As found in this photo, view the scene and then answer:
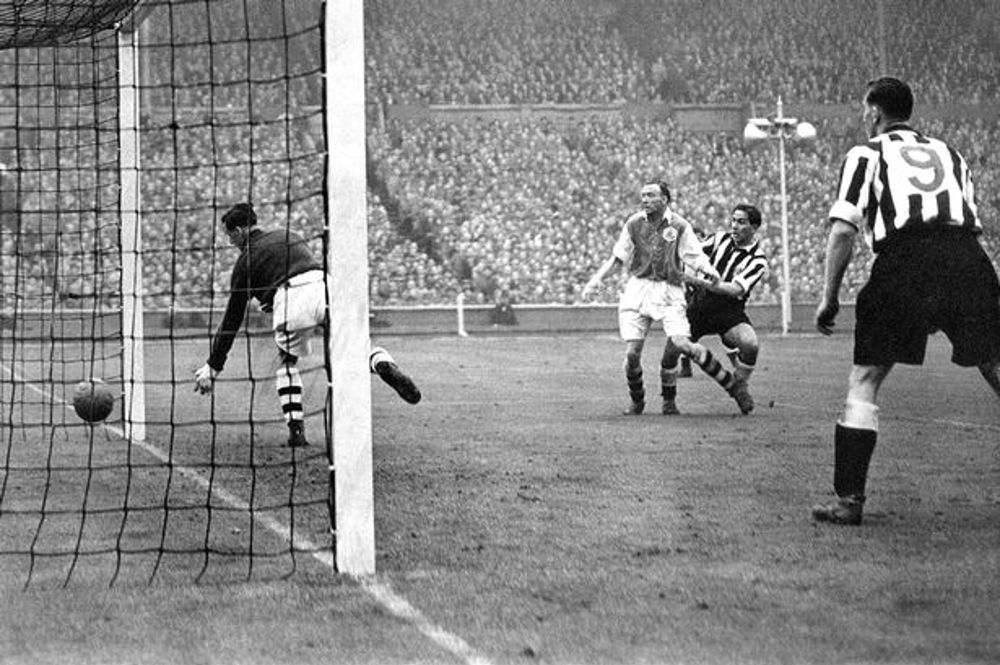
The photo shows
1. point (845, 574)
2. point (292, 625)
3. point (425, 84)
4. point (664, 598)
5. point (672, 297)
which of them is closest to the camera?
point (292, 625)

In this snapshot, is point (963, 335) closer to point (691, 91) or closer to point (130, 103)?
point (130, 103)

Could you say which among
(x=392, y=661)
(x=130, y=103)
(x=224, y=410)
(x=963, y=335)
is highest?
(x=130, y=103)

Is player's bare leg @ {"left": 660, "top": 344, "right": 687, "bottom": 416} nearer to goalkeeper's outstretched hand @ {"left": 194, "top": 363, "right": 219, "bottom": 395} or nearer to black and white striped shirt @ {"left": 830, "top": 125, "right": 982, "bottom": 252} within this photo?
goalkeeper's outstretched hand @ {"left": 194, "top": 363, "right": 219, "bottom": 395}

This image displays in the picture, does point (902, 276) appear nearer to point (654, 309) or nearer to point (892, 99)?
point (892, 99)

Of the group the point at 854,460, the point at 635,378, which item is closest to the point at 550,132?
the point at 635,378

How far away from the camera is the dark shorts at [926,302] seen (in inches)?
282

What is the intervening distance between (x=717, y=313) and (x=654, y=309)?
786 millimetres

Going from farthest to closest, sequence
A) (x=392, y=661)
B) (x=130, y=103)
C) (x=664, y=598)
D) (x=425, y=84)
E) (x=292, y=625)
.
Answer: (x=425, y=84), (x=130, y=103), (x=664, y=598), (x=292, y=625), (x=392, y=661)

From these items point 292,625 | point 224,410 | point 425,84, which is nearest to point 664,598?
point 292,625

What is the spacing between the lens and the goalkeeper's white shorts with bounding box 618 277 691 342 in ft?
45.8

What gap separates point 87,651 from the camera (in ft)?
15.8

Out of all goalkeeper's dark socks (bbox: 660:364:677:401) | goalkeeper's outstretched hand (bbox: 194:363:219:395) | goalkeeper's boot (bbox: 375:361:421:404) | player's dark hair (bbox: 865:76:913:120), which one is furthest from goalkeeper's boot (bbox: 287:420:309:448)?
player's dark hair (bbox: 865:76:913:120)

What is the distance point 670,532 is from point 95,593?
7.98ft

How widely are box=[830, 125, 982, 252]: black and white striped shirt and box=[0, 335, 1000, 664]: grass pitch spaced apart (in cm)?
129
